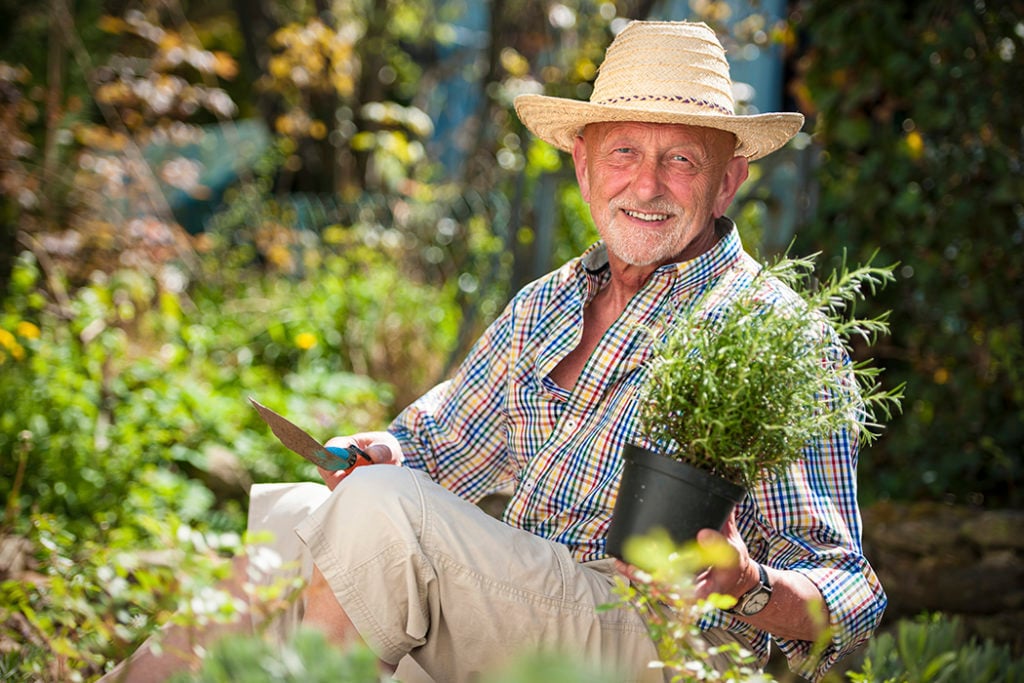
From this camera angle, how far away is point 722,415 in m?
1.58

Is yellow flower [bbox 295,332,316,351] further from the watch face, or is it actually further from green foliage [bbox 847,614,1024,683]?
the watch face

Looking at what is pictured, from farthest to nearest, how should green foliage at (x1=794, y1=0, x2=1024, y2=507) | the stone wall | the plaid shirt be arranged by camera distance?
green foliage at (x1=794, y1=0, x2=1024, y2=507) < the stone wall < the plaid shirt

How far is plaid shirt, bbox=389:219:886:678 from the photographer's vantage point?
6.45ft

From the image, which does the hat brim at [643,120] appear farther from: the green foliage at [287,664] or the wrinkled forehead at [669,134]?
the green foliage at [287,664]

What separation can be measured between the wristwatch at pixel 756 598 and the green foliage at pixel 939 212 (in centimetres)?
180

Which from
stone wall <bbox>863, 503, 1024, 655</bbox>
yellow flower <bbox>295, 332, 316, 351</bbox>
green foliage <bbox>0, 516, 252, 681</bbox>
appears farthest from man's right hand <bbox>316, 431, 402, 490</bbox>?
yellow flower <bbox>295, 332, 316, 351</bbox>

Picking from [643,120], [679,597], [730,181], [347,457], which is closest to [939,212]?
[730,181]

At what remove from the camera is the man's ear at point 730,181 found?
240 centimetres

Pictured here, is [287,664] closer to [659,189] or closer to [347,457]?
[347,457]

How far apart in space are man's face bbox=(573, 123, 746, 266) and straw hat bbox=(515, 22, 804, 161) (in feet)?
0.15

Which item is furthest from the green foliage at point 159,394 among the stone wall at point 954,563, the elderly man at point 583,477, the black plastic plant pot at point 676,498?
the stone wall at point 954,563

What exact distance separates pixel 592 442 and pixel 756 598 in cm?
48

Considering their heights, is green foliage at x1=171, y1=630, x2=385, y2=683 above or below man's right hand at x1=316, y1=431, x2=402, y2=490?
above

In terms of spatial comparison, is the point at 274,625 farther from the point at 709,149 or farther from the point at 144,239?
the point at 144,239
